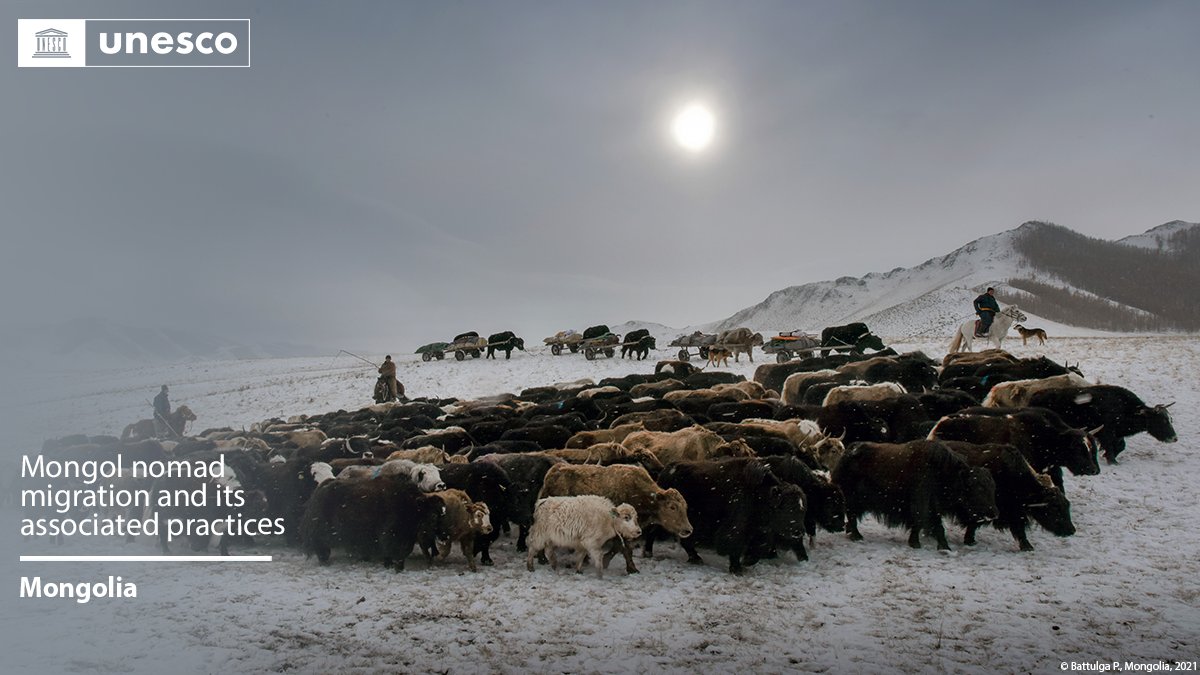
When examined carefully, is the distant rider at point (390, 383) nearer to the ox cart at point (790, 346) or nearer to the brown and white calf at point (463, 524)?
the ox cart at point (790, 346)

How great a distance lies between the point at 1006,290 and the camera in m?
53.8

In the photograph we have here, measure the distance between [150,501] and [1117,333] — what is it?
3126 cm

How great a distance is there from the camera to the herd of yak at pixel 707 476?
696cm

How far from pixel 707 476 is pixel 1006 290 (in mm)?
57414

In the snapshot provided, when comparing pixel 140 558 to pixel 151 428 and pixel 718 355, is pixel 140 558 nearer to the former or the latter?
pixel 151 428

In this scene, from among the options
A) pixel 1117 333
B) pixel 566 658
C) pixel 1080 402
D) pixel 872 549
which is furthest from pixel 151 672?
pixel 1117 333

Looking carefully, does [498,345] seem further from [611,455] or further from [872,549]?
[872,549]

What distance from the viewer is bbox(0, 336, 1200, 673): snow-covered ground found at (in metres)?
4.78

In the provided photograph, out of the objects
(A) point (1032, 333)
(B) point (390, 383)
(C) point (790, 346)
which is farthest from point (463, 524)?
(A) point (1032, 333)

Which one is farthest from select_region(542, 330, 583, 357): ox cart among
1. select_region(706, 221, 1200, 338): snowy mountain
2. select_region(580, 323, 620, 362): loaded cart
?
select_region(706, 221, 1200, 338): snowy mountain

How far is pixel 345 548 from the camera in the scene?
734cm

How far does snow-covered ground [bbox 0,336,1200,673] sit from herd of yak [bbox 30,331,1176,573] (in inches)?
13.9

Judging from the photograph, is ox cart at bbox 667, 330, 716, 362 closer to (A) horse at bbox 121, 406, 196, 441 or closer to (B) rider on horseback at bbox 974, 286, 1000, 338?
(B) rider on horseback at bbox 974, 286, 1000, 338

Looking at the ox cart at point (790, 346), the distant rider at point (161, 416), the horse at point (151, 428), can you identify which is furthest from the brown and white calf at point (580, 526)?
the ox cart at point (790, 346)
